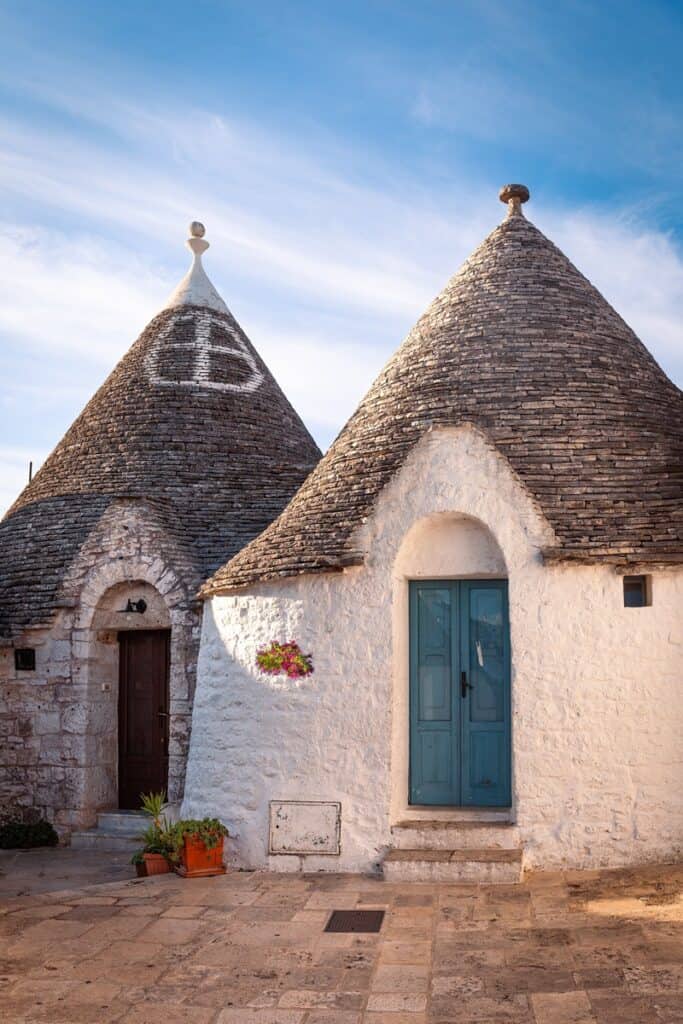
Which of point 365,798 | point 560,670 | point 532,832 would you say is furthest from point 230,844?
point 560,670

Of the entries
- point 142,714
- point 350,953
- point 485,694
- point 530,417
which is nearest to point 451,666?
point 485,694

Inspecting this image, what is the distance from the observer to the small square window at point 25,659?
38.8 ft

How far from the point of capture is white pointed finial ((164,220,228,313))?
15234 mm

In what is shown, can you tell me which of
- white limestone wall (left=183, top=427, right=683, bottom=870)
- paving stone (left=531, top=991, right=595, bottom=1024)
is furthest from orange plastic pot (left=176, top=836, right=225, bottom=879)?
paving stone (left=531, top=991, right=595, bottom=1024)

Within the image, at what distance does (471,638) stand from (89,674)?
4917 mm

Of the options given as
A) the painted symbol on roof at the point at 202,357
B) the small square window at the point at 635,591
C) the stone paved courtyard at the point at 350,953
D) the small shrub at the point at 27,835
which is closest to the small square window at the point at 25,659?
the small shrub at the point at 27,835

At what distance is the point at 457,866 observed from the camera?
7883 millimetres

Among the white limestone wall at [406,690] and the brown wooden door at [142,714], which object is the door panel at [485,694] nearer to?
the white limestone wall at [406,690]

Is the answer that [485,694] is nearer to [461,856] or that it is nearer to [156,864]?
[461,856]

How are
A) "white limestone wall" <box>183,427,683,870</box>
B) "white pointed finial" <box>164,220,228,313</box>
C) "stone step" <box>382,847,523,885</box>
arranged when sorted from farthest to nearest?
"white pointed finial" <box>164,220,228,313</box> → "white limestone wall" <box>183,427,683,870</box> → "stone step" <box>382,847,523,885</box>

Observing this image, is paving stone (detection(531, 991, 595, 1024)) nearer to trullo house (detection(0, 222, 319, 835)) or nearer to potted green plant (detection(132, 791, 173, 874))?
potted green plant (detection(132, 791, 173, 874))

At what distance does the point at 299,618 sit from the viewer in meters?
8.91

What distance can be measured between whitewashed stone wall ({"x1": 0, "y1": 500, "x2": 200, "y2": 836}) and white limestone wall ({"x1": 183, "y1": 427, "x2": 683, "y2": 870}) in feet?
6.77

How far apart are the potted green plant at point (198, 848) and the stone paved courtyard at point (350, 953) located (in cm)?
35
